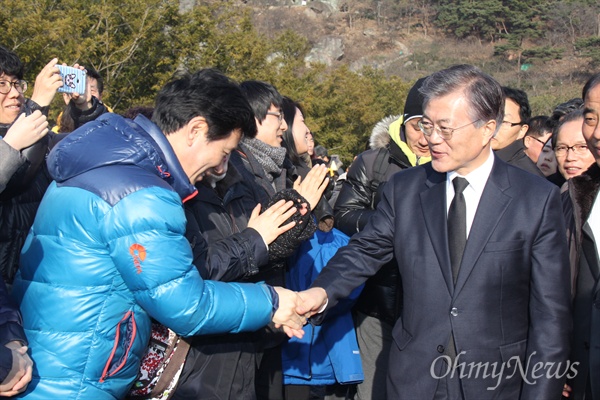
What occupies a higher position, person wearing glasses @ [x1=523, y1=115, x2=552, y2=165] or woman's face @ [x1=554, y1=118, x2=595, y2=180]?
woman's face @ [x1=554, y1=118, x2=595, y2=180]

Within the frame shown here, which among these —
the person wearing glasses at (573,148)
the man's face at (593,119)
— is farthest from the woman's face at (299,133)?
the man's face at (593,119)

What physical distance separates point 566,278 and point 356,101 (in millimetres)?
26453

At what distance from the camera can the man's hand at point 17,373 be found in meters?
2.17

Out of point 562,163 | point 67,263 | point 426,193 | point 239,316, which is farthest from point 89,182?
point 562,163

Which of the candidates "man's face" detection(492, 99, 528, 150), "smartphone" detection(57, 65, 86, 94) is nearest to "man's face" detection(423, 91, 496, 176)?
"man's face" detection(492, 99, 528, 150)

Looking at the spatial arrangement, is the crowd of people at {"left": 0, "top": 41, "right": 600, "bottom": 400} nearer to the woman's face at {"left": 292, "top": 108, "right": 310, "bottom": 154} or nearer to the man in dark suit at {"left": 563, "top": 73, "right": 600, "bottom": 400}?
the man in dark suit at {"left": 563, "top": 73, "right": 600, "bottom": 400}

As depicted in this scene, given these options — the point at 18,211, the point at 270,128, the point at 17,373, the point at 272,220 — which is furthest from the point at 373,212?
the point at 17,373

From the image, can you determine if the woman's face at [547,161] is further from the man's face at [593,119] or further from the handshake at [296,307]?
the handshake at [296,307]

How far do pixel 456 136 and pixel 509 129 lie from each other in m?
2.48

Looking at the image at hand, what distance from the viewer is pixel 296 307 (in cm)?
284

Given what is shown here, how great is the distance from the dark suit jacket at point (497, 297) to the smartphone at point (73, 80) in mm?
3140

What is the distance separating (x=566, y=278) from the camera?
2623 millimetres

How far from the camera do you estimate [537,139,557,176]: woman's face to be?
5215mm

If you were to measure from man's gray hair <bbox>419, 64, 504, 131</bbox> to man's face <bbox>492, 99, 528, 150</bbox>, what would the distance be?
221 centimetres
